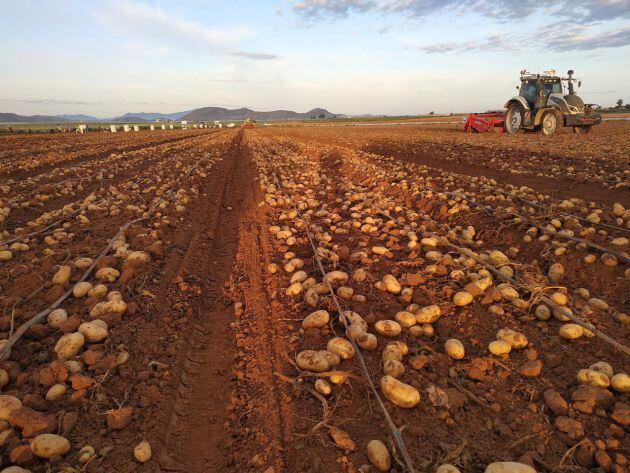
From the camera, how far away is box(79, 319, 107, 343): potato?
2795 mm

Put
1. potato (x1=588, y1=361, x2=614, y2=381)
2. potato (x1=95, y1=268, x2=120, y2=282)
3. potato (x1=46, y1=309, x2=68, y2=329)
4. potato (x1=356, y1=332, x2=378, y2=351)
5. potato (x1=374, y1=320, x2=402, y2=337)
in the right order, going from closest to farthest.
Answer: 1. potato (x1=588, y1=361, x2=614, y2=381)
2. potato (x1=356, y1=332, x2=378, y2=351)
3. potato (x1=374, y1=320, x2=402, y2=337)
4. potato (x1=46, y1=309, x2=68, y2=329)
5. potato (x1=95, y1=268, x2=120, y2=282)

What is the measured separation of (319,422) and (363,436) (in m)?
0.27

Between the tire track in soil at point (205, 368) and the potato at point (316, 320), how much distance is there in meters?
0.68

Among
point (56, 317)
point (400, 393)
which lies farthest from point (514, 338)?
point (56, 317)

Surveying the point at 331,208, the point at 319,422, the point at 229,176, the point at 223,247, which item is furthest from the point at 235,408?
the point at 229,176

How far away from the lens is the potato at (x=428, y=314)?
2998mm

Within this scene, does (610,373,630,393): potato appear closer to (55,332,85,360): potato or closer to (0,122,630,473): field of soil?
(0,122,630,473): field of soil

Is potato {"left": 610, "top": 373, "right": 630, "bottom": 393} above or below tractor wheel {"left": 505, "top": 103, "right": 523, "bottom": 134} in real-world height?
below

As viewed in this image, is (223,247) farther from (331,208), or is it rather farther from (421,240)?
(421,240)

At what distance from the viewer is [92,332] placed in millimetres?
2797

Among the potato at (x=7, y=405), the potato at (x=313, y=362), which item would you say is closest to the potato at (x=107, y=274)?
the potato at (x=7, y=405)

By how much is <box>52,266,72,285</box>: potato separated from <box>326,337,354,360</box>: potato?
2865 millimetres

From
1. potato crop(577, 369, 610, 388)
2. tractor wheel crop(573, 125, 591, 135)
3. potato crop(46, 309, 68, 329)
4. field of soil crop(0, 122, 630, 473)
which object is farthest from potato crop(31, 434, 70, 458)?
tractor wheel crop(573, 125, 591, 135)

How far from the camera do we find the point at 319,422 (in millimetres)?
2139
